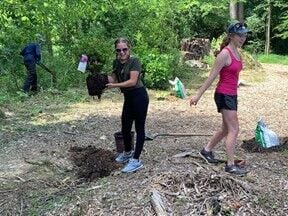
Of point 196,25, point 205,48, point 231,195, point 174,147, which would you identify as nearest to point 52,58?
point 205,48

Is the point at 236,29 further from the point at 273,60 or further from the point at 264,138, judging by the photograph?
the point at 273,60

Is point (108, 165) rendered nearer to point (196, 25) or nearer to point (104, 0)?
point (104, 0)

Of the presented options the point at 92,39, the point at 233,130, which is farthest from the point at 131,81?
the point at 92,39

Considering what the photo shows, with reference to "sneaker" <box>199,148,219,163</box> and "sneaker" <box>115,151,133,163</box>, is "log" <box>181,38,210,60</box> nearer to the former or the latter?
"sneaker" <box>115,151,133,163</box>

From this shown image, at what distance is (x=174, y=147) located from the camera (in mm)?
7262

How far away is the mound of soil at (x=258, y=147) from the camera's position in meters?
6.83

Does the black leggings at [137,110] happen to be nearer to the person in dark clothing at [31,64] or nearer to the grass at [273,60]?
the person in dark clothing at [31,64]

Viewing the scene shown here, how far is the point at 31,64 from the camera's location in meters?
13.3

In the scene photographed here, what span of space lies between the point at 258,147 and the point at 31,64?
7997mm

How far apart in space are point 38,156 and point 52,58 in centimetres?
907

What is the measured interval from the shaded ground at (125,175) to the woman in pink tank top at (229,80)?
0.40 metres

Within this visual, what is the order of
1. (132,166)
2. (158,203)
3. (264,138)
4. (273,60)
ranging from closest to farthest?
(158,203), (132,166), (264,138), (273,60)

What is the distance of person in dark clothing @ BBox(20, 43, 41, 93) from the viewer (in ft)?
43.3

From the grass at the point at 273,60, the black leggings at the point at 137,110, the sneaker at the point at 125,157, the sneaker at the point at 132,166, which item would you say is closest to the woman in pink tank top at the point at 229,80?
the black leggings at the point at 137,110
